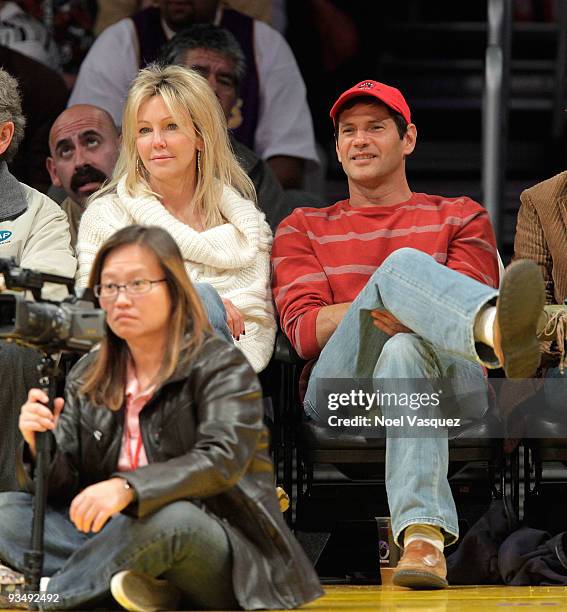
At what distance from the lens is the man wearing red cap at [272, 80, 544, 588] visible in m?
2.84

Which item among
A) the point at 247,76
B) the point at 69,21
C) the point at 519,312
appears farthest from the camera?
the point at 69,21

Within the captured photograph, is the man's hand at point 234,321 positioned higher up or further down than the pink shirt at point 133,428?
higher up

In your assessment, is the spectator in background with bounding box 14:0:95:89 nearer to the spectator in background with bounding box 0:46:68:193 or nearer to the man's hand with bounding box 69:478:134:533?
the spectator in background with bounding box 0:46:68:193

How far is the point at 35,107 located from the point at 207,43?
58cm

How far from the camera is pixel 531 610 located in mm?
Answer: 2559

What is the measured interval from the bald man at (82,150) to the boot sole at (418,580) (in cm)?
159

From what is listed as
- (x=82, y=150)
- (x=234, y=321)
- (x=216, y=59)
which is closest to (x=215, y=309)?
(x=234, y=321)

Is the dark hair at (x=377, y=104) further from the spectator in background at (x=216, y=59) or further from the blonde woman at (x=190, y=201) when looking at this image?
the spectator in background at (x=216, y=59)

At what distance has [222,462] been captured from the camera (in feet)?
7.84

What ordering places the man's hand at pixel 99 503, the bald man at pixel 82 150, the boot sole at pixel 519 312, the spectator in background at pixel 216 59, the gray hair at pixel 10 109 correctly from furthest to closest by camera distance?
the spectator in background at pixel 216 59 < the bald man at pixel 82 150 < the gray hair at pixel 10 109 < the boot sole at pixel 519 312 < the man's hand at pixel 99 503

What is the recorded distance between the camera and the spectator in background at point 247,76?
4551mm

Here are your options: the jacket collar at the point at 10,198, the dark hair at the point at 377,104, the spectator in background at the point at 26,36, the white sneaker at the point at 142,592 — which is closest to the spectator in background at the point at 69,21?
the spectator in background at the point at 26,36

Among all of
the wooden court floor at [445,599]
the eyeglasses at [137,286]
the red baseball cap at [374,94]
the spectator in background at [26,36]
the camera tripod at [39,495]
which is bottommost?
the wooden court floor at [445,599]

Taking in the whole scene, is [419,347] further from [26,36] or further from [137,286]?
[26,36]
